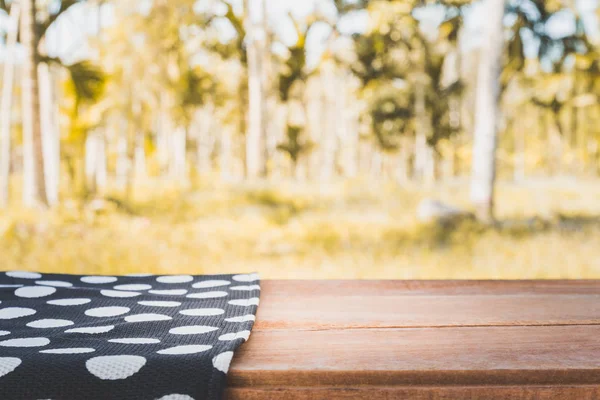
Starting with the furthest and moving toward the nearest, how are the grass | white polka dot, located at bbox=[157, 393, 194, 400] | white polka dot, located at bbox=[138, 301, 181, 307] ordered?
the grass, white polka dot, located at bbox=[138, 301, 181, 307], white polka dot, located at bbox=[157, 393, 194, 400]

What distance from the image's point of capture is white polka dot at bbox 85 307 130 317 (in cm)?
75

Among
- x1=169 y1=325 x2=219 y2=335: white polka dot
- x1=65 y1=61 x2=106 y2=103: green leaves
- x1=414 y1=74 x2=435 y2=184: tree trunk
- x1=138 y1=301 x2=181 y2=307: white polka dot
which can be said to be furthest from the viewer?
x1=414 y1=74 x2=435 y2=184: tree trunk

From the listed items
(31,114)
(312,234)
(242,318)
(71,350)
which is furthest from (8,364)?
(31,114)

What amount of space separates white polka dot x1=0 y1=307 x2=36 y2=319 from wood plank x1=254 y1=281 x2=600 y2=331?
292 mm

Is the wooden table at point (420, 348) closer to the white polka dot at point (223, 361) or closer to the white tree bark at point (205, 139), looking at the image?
the white polka dot at point (223, 361)

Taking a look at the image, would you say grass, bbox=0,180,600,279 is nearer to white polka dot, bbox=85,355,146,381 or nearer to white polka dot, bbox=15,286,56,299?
white polka dot, bbox=15,286,56,299

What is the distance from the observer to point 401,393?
531mm

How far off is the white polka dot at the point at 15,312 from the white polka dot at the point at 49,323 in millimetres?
39

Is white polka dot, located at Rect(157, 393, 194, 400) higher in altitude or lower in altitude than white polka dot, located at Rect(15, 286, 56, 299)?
higher

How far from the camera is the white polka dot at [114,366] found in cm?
53

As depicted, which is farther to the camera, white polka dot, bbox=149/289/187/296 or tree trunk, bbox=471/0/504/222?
tree trunk, bbox=471/0/504/222

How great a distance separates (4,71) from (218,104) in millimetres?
1003

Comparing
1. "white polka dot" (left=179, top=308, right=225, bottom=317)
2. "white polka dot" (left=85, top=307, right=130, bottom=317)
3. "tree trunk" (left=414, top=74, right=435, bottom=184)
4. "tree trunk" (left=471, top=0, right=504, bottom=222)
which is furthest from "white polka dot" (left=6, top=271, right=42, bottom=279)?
"tree trunk" (left=471, top=0, right=504, bottom=222)

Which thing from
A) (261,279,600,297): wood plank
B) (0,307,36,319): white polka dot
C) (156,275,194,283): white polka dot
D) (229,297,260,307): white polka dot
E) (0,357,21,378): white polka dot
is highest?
(0,357,21,378): white polka dot
